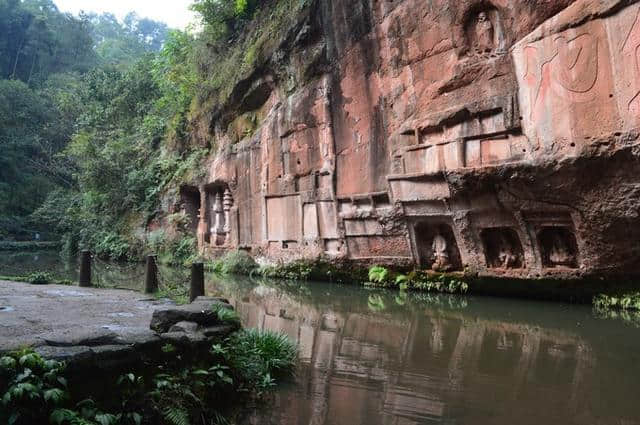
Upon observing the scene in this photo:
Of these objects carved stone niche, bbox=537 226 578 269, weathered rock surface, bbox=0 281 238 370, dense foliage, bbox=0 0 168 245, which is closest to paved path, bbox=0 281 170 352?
weathered rock surface, bbox=0 281 238 370

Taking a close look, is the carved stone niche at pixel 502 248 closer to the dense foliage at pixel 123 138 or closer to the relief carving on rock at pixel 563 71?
the relief carving on rock at pixel 563 71

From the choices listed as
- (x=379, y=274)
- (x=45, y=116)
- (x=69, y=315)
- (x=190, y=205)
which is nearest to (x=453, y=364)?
(x=69, y=315)

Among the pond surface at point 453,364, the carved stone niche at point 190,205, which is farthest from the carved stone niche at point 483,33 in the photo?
the carved stone niche at point 190,205

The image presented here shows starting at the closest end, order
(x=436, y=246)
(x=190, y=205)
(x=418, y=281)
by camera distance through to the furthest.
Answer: (x=436, y=246) < (x=418, y=281) < (x=190, y=205)

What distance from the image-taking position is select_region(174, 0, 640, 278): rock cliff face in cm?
881

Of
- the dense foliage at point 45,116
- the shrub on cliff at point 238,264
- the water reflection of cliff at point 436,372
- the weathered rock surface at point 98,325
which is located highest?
the dense foliage at point 45,116

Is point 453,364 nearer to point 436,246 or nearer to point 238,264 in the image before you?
point 436,246

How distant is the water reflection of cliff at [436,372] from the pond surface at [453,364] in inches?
0.5

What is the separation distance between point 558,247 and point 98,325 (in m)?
8.67

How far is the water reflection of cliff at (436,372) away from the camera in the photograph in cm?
432

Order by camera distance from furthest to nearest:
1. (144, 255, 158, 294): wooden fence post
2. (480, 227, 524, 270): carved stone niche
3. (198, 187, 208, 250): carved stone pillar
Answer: (198, 187, 208, 250): carved stone pillar < (480, 227, 524, 270): carved stone niche < (144, 255, 158, 294): wooden fence post

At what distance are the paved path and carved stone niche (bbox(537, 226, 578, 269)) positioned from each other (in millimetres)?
7482

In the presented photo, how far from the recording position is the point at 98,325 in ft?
17.5

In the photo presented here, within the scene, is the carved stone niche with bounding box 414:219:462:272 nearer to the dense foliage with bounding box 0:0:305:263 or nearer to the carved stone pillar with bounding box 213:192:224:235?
the dense foliage with bounding box 0:0:305:263
